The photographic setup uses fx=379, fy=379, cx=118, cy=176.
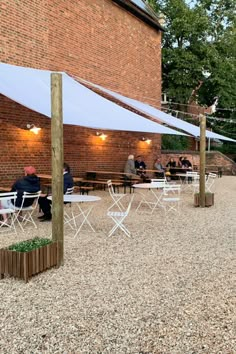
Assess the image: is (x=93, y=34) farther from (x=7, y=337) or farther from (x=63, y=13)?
(x=7, y=337)

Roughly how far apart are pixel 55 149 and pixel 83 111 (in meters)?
2.68

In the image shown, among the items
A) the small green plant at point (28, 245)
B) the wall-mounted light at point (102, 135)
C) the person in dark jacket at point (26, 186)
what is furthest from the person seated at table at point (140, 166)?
the small green plant at point (28, 245)

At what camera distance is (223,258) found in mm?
4676

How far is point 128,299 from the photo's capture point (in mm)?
3367

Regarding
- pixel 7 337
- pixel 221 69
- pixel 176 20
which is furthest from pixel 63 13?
pixel 221 69

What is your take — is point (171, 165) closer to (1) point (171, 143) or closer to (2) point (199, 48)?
(1) point (171, 143)

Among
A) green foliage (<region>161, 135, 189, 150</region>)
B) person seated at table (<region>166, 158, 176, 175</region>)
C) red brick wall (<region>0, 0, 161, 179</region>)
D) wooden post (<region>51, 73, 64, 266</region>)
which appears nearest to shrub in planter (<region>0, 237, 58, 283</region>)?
wooden post (<region>51, 73, 64, 266</region>)

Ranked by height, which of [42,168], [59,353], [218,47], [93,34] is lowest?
[59,353]

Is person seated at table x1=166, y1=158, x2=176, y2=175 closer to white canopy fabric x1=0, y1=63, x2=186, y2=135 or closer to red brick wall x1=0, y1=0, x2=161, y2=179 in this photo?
red brick wall x1=0, y1=0, x2=161, y2=179

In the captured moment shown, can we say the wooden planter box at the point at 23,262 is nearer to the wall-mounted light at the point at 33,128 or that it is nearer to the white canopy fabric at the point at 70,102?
the white canopy fabric at the point at 70,102

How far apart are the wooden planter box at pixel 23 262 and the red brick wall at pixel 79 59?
4.90 m

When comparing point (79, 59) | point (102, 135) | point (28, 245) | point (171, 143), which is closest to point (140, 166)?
point (102, 135)

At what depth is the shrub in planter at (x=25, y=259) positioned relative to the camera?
3773mm

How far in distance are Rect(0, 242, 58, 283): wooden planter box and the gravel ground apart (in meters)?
0.08
